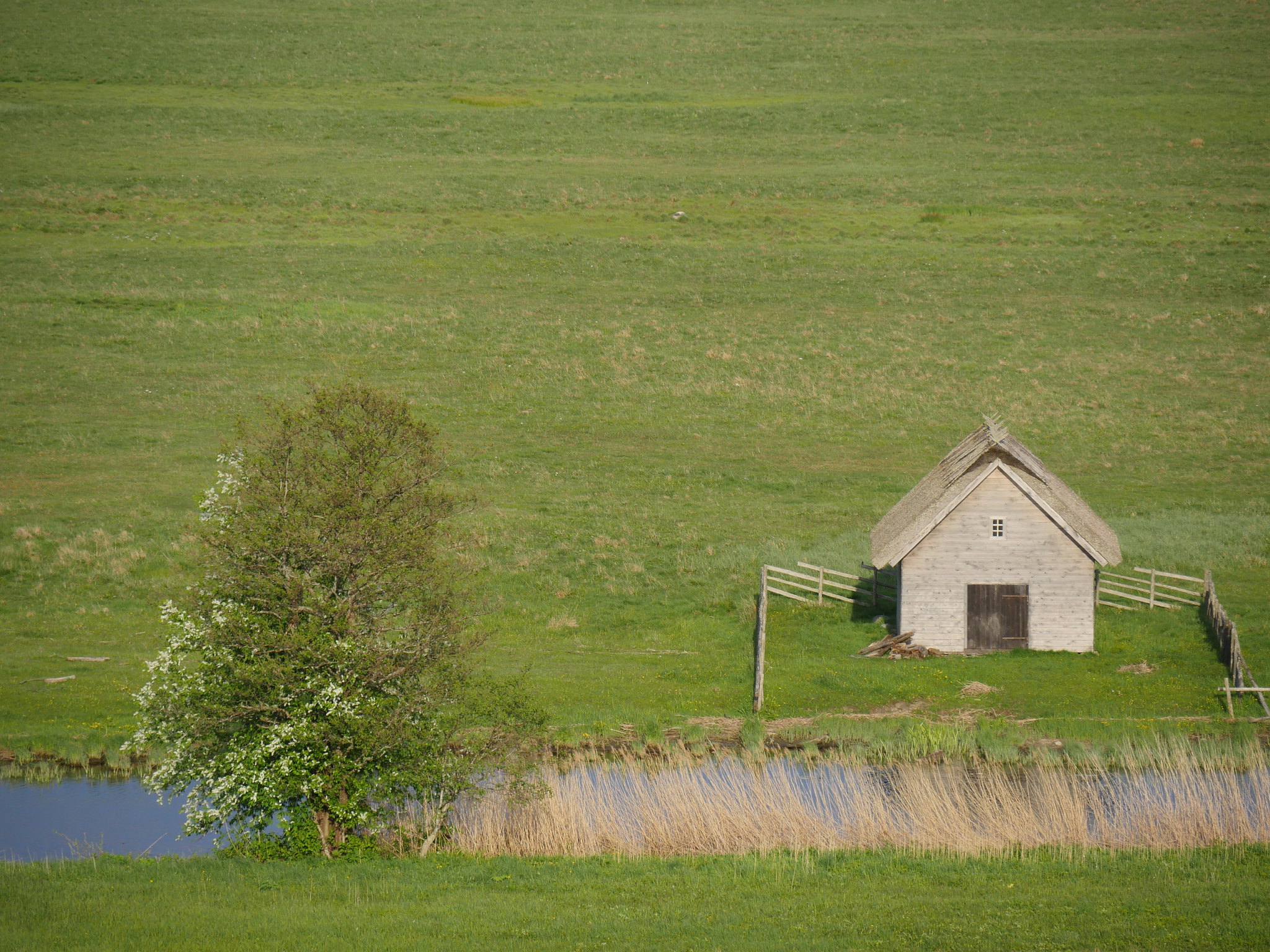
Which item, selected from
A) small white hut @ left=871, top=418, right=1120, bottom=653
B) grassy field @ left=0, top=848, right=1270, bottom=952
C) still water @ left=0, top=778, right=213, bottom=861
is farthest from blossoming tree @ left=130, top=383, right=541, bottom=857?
small white hut @ left=871, top=418, right=1120, bottom=653

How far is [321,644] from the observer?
67.3 feet

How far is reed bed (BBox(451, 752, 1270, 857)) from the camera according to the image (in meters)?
21.8

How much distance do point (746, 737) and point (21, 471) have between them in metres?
34.4

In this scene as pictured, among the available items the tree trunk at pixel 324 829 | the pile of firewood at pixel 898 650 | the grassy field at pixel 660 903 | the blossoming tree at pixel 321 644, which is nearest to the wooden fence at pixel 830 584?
the pile of firewood at pixel 898 650

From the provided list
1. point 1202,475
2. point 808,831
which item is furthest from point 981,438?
point 1202,475

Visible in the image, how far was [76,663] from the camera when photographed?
3294 centimetres

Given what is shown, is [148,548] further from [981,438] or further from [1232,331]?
[1232,331]

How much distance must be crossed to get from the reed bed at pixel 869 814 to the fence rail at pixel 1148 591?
36.9ft

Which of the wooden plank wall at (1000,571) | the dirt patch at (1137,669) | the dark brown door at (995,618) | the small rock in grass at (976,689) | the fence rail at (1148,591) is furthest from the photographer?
the fence rail at (1148,591)

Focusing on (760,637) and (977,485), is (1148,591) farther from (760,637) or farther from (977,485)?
(760,637)

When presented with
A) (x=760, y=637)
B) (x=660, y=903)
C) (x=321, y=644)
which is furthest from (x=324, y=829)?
(x=760, y=637)

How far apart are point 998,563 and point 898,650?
3.42 metres

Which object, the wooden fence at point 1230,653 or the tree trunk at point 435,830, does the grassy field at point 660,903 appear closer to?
the tree trunk at point 435,830

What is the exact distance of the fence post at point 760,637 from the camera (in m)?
30.5
